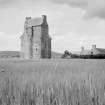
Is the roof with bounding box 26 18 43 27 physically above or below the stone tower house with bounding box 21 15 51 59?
above

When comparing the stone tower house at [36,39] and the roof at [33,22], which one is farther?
the roof at [33,22]

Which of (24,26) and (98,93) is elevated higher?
(24,26)

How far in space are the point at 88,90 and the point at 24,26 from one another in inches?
1916

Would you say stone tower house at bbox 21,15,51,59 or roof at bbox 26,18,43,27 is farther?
roof at bbox 26,18,43,27

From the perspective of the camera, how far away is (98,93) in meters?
2.61

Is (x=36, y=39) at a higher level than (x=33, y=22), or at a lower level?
lower

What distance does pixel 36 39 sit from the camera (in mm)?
49625

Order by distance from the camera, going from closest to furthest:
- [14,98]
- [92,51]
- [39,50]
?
[14,98]
[39,50]
[92,51]

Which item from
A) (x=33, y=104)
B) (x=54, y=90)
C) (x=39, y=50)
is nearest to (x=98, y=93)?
(x=54, y=90)

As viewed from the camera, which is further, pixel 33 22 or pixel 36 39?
pixel 33 22

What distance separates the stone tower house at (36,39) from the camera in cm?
4875

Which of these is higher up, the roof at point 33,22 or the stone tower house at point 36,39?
the roof at point 33,22

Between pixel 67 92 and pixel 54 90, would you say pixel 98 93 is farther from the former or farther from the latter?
pixel 54 90

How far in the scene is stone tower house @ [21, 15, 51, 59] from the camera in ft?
160
